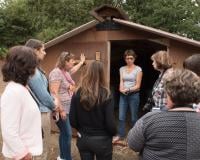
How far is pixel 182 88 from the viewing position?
3256mm

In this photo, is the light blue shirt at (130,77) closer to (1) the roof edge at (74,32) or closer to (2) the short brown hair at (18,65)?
(1) the roof edge at (74,32)

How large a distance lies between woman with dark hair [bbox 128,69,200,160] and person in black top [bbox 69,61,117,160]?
1.59 metres

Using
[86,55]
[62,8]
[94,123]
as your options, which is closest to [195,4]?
[62,8]

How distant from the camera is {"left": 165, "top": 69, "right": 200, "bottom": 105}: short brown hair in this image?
3258 mm

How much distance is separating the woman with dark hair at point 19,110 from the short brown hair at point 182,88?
1.26 meters

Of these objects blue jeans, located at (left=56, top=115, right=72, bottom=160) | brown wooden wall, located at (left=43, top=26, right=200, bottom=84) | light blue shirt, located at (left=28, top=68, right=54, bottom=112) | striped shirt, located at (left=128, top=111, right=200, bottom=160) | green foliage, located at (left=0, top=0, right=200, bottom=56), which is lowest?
blue jeans, located at (left=56, top=115, right=72, bottom=160)

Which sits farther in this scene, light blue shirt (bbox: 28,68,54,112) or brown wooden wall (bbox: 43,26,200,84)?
brown wooden wall (bbox: 43,26,200,84)

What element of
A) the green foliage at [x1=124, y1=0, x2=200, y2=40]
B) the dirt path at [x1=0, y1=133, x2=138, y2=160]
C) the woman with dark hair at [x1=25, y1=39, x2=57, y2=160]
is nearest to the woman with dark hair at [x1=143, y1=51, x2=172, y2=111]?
the woman with dark hair at [x1=25, y1=39, x2=57, y2=160]

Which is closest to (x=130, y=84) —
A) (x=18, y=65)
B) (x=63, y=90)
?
(x=63, y=90)

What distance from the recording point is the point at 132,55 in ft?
28.9

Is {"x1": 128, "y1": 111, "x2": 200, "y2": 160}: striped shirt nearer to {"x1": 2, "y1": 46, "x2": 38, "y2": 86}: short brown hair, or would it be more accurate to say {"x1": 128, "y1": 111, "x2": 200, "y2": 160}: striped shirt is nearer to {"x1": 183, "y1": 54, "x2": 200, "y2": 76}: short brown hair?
{"x1": 2, "y1": 46, "x2": 38, "y2": 86}: short brown hair

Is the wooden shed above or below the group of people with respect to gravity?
above

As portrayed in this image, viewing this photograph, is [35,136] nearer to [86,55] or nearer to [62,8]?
[86,55]

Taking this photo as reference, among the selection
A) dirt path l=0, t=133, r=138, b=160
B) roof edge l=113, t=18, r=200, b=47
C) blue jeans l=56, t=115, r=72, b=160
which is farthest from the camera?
roof edge l=113, t=18, r=200, b=47
